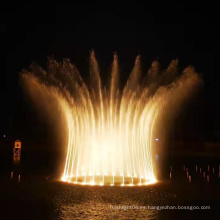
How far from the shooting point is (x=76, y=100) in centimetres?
2434

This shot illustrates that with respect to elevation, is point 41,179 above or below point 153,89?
below

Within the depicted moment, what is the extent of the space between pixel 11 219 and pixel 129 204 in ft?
14.1

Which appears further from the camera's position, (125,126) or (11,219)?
(125,126)

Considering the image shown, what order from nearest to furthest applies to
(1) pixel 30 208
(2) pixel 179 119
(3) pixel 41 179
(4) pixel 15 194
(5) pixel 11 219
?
(5) pixel 11 219
(1) pixel 30 208
(4) pixel 15 194
(3) pixel 41 179
(2) pixel 179 119

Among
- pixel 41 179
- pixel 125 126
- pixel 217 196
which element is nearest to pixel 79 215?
pixel 217 196

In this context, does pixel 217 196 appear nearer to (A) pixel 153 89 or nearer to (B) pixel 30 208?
(B) pixel 30 208

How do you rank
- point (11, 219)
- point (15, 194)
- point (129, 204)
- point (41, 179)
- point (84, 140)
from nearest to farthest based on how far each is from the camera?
1. point (11, 219)
2. point (129, 204)
3. point (15, 194)
4. point (41, 179)
5. point (84, 140)

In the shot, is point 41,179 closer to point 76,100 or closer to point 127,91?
point 76,100

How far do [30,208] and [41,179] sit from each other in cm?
690

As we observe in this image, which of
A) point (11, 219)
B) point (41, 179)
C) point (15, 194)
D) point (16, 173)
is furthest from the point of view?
point (16, 173)

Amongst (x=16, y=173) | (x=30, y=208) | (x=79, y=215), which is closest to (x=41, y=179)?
(x=16, y=173)

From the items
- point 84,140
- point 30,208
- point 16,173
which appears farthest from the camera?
point 84,140

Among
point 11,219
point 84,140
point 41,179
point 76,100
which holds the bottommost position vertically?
point 11,219

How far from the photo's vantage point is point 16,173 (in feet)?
70.0
